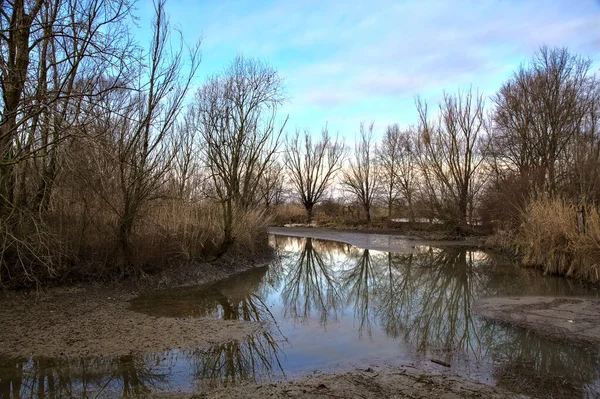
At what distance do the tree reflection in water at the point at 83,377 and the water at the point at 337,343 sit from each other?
12mm

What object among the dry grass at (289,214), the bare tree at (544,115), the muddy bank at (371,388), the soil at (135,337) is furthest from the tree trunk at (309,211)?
the muddy bank at (371,388)

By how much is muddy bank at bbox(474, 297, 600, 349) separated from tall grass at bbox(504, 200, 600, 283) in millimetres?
2575

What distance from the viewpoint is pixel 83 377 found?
4738 millimetres

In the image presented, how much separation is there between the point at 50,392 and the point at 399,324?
5427 millimetres

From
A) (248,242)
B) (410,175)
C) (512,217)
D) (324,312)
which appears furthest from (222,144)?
(410,175)

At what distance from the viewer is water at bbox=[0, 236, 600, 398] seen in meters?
4.74

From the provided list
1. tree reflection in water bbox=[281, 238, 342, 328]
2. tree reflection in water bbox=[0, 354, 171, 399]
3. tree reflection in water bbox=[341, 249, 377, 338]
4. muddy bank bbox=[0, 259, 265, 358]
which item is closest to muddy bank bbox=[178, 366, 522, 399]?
tree reflection in water bbox=[0, 354, 171, 399]

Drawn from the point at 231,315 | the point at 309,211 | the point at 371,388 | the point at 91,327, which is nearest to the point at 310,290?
the point at 231,315

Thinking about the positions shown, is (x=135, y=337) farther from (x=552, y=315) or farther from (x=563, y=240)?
(x=563, y=240)

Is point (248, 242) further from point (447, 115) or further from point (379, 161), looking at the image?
point (379, 161)

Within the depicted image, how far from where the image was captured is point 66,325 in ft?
21.4

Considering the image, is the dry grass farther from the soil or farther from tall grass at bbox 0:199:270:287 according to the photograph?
the soil

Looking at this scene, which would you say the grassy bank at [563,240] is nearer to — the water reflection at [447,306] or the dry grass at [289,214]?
the water reflection at [447,306]

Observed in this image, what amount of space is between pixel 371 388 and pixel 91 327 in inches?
183
